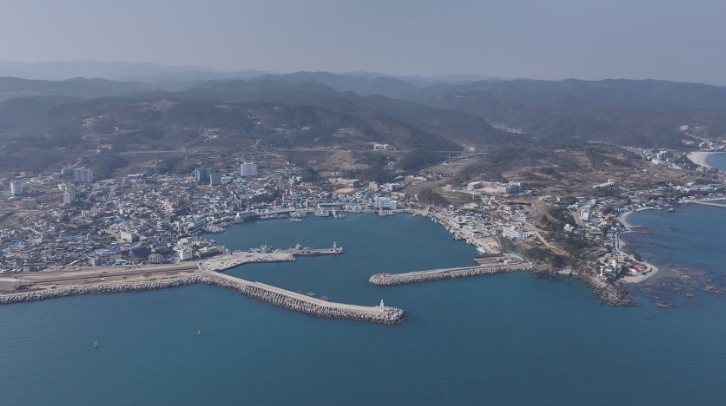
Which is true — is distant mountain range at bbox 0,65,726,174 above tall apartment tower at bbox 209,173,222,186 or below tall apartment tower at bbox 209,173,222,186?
above

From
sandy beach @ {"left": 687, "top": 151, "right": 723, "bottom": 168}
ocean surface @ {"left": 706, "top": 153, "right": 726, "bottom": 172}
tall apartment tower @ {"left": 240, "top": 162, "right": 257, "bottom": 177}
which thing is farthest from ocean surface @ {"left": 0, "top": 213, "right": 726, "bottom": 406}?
sandy beach @ {"left": 687, "top": 151, "right": 723, "bottom": 168}

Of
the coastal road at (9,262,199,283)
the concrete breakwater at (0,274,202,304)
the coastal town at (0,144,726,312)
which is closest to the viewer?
the concrete breakwater at (0,274,202,304)

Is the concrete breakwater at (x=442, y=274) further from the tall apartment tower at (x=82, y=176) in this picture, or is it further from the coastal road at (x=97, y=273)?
the tall apartment tower at (x=82, y=176)

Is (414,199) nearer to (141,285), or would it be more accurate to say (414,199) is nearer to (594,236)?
(594,236)

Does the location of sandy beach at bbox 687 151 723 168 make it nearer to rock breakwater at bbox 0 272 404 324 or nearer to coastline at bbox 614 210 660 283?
coastline at bbox 614 210 660 283

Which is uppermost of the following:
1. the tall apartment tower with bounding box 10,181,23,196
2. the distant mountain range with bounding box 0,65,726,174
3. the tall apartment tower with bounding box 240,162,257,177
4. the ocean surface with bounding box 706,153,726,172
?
the distant mountain range with bounding box 0,65,726,174

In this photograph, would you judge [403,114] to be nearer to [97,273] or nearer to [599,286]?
[599,286]

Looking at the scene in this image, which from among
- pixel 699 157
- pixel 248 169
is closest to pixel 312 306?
pixel 248 169

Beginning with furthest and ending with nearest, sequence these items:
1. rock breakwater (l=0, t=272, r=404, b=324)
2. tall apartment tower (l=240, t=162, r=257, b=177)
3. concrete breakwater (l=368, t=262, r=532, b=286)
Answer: tall apartment tower (l=240, t=162, r=257, b=177), concrete breakwater (l=368, t=262, r=532, b=286), rock breakwater (l=0, t=272, r=404, b=324)
